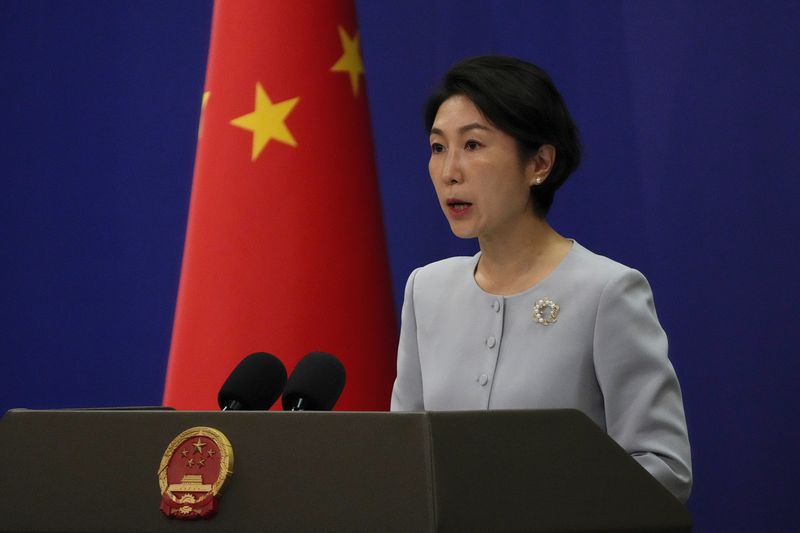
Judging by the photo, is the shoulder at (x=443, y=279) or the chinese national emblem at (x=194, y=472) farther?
the shoulder at (x=443, y=279)

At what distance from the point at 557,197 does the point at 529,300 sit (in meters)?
1.19

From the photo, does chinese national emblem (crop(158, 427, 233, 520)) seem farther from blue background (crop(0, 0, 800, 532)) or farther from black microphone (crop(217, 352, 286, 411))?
blue background (crop(0, 0, 800, 532))

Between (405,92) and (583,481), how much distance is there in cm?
214

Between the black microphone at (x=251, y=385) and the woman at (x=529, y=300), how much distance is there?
35 cm

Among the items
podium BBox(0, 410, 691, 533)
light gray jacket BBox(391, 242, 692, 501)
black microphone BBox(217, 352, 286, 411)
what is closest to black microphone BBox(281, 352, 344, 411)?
black microphone BBox(217, 352, 286, 411)

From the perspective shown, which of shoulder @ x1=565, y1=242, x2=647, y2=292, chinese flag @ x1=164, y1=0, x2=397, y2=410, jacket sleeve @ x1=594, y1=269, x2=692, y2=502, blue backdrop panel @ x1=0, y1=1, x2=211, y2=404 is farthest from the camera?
blue backdrop panel @ x1=0, y1=1, x2=211, y2=404

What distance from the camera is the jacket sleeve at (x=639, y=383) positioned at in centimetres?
115

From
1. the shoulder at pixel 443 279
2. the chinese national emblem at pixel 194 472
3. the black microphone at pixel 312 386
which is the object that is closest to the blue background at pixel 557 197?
the shoulder at pixel 443 279

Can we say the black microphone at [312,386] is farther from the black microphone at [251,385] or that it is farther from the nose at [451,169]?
the nose at [451,169]

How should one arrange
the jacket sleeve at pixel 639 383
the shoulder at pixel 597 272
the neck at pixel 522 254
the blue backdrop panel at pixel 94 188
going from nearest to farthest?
1. the jacket sleeve at pixel 639 383
2. the shoulder at pixel 597 272
3. the neck at pixel 522 254
4. the blue backdrop panel at pixel 94 188

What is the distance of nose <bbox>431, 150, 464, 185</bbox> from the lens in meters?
1.27

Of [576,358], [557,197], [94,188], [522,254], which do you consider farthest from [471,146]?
[94,188]

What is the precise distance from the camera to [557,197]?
2.46 metres

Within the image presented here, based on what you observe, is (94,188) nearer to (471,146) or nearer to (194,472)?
(471,146)
